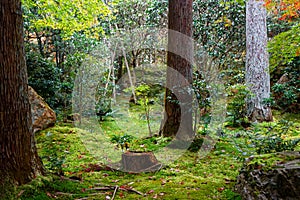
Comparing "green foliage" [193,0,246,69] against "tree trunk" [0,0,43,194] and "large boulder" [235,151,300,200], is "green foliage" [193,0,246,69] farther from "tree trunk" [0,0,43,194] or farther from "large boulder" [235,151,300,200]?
"tree trunk" [0,0,43,194]

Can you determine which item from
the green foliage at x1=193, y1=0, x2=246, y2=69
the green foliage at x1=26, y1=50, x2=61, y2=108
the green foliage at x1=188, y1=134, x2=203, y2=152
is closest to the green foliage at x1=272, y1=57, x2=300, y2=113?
the green foliage at x1=188, y1=134, x2=203, y2=152

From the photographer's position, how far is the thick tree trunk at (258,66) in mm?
6762

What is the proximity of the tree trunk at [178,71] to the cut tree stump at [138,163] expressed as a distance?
1.08 metres

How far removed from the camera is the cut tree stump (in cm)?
350

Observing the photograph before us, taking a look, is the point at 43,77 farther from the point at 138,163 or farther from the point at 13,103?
the point at 13,103

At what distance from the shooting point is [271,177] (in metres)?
1.99

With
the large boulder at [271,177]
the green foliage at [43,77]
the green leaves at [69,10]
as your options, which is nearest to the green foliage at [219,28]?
the green leaves at [69,10]

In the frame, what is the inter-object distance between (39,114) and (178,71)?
11.2ft

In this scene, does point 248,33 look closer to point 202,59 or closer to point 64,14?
point 202,59

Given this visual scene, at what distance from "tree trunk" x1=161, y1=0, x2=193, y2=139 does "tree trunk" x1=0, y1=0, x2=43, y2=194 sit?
2.68 m

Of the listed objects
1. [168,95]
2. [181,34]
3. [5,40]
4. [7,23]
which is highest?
[181,34]

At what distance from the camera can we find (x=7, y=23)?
2121 mm

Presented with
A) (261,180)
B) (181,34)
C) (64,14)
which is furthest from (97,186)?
(64,14)

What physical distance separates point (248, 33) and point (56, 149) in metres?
5.99
